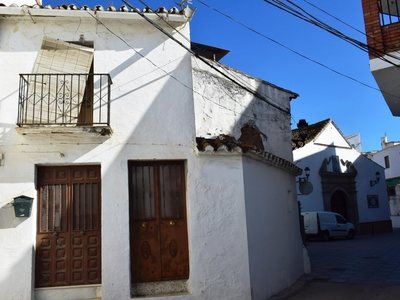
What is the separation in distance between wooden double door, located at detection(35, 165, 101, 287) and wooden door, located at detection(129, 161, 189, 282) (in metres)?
0.67

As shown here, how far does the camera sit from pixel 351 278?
417 inches

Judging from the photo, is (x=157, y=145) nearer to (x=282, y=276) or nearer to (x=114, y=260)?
(x=114, y=260)

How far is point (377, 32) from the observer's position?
8.62m

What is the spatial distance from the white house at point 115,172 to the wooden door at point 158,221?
2 cm

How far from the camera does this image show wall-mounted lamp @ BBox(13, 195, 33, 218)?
7480 mm

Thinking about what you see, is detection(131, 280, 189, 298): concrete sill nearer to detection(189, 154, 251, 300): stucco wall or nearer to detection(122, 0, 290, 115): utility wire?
detection(189, 154, 251, 300): stucco wall

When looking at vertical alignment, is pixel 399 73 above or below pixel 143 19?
below

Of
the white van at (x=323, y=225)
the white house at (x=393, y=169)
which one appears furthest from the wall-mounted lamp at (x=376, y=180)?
the white house at (x=393, y=169)

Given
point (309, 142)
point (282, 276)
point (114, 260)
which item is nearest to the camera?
point (114, 260)

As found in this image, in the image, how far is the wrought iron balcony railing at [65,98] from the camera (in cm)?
802

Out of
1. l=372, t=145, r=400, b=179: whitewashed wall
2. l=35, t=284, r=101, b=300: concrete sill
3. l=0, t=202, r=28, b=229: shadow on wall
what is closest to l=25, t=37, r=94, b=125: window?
l=0, t=202, r=28, b=229: shadow on wall

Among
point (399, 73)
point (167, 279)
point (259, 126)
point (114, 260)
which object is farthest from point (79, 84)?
point (399, 73)

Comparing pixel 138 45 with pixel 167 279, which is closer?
pixel 167 279

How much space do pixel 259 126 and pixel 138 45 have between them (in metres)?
4.62
